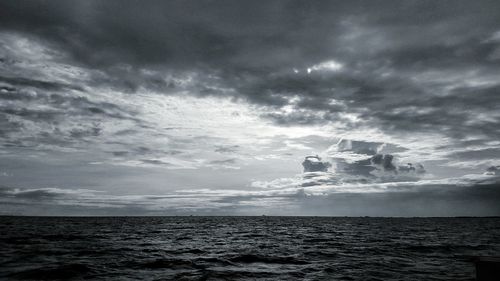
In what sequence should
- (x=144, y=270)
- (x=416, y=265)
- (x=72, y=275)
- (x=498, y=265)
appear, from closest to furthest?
(x=498, y=265), (x=72, y=275), (x=144, y=270), (x=416, y=265)

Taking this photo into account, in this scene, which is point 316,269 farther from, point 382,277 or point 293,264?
point 382,277

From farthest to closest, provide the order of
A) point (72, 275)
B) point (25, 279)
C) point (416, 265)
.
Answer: point (416, 265)
point (72, 275)
point (25, 279)

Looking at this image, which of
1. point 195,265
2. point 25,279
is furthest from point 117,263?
point 25,279

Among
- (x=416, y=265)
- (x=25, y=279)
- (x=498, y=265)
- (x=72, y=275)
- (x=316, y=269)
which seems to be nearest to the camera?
(x=498, y=265)

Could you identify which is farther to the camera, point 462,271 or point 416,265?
point 416,265

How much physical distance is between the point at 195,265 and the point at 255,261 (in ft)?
15.4

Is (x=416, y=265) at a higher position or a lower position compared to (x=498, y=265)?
lower

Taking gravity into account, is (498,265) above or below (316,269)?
above

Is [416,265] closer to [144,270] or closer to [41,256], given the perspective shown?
[144,270]

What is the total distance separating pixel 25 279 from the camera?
52.7 ft

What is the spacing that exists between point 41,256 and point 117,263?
6.63 meters

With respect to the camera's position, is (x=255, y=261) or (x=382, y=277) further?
(x=255, y=261)

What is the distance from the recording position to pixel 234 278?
59.6 ft

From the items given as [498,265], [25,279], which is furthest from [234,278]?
[498,265]
